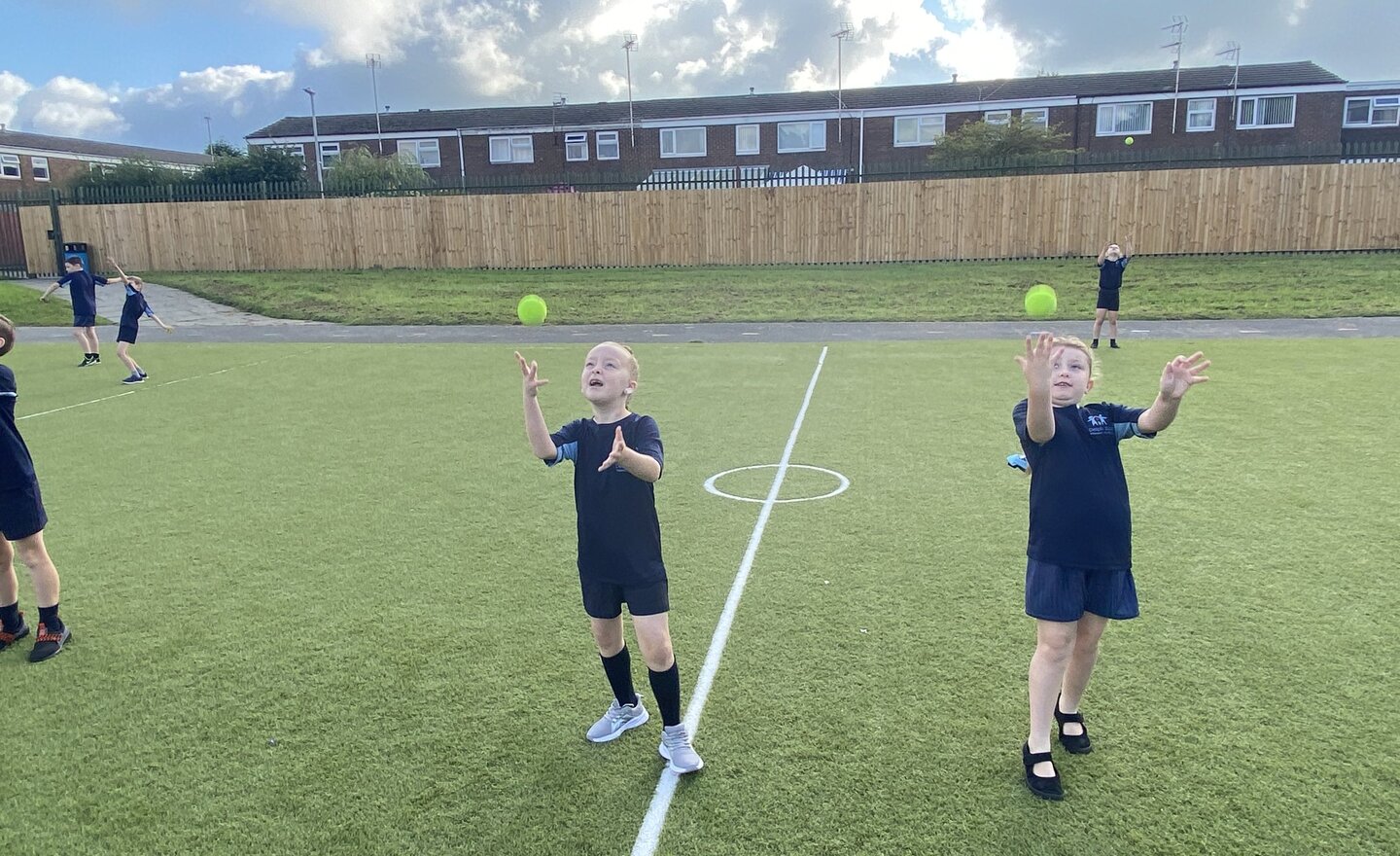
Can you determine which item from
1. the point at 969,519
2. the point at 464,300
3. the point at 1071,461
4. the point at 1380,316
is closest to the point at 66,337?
the point at 464,300

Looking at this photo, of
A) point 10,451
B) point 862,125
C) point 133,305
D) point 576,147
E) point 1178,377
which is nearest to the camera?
point 1178,377

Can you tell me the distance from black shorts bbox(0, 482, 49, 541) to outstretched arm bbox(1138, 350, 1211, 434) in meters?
5.63

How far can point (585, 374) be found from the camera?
367 centimetres

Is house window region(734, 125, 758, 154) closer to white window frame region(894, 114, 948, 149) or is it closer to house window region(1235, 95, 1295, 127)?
white window frame region(894, 114, 948, 149)

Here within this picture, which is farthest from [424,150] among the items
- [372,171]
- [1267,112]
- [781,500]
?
[781,500]

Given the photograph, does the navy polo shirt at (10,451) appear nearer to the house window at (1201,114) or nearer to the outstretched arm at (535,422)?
the outstretched arm at (535,422)

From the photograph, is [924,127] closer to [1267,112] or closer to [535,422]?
[1267,112]

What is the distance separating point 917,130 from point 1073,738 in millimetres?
44147

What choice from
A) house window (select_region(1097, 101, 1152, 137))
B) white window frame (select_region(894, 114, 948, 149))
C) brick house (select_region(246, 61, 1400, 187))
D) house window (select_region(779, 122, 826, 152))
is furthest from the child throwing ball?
house window (select_region(1097, 101, 1152, 137))

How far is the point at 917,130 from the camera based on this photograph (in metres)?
44.2

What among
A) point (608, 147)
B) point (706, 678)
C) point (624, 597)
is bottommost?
point (706, 678)

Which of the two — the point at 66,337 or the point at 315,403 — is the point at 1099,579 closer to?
the point at 315,403

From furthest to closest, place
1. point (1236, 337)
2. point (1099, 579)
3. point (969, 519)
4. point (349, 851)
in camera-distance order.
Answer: point (1236, 337), point (969, 519), point (1099, 579), point (349, 851)

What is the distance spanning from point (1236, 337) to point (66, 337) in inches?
1018
